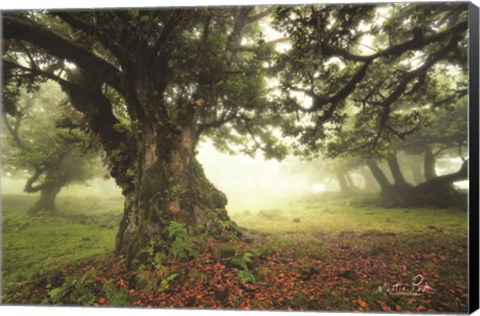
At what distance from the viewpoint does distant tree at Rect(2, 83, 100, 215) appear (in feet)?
32.2

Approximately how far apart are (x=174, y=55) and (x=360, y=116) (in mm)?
6294

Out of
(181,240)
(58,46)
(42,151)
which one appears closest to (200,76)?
(58,46)

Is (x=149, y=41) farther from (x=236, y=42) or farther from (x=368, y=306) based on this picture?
(x=368, y=306)

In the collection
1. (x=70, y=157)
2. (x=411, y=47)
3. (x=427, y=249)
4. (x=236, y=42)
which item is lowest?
(x=427, y=249)

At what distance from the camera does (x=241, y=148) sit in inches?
415

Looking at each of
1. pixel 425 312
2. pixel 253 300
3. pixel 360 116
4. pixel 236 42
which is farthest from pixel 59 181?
pixel 425 312

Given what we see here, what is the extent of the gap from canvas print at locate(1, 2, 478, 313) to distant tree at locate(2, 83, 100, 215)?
0.16m

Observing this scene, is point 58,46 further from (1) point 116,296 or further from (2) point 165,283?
(2) point 165,283

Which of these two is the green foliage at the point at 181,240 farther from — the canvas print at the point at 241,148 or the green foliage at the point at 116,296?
the green foliage at the point at 116,296

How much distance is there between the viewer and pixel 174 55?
8758 mm

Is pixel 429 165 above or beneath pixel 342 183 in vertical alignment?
above
